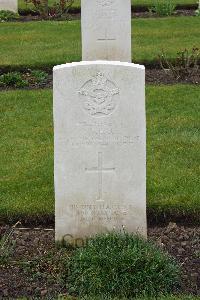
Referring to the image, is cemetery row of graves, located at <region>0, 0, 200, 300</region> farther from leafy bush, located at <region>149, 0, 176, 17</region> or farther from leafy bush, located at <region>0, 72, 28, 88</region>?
leafy bush, located at <region>149, 0, 176, 17</region>

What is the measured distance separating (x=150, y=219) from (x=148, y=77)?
4.85m

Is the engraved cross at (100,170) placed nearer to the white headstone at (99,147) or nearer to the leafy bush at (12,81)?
the white headstone at (99,147)

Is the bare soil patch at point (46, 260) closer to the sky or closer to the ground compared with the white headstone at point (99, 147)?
closer to the ground

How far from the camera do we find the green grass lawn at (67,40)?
37.4 feet

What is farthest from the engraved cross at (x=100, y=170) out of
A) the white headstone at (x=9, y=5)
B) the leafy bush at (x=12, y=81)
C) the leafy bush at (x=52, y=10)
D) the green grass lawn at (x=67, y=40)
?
the white headstone at (x=9, y=5)

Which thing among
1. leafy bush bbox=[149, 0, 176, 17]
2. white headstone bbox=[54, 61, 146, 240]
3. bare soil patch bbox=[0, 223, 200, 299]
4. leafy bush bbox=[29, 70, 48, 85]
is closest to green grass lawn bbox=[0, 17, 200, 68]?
leafy bush bbox=[29, 70, 48, 85]

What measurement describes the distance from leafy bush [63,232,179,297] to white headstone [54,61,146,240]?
407mm

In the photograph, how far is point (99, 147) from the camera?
17.2 ft

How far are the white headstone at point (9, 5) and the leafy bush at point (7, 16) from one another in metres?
0.16

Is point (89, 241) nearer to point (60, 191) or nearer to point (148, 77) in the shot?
point (60, 191)

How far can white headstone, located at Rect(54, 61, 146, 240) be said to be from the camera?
16.9 ft

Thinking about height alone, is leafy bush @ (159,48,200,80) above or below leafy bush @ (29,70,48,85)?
above

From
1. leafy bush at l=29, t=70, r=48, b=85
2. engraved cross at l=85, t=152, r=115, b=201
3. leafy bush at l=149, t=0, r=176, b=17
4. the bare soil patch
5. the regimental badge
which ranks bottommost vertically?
the bare soil patch

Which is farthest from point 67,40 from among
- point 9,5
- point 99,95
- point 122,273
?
point 122,273
